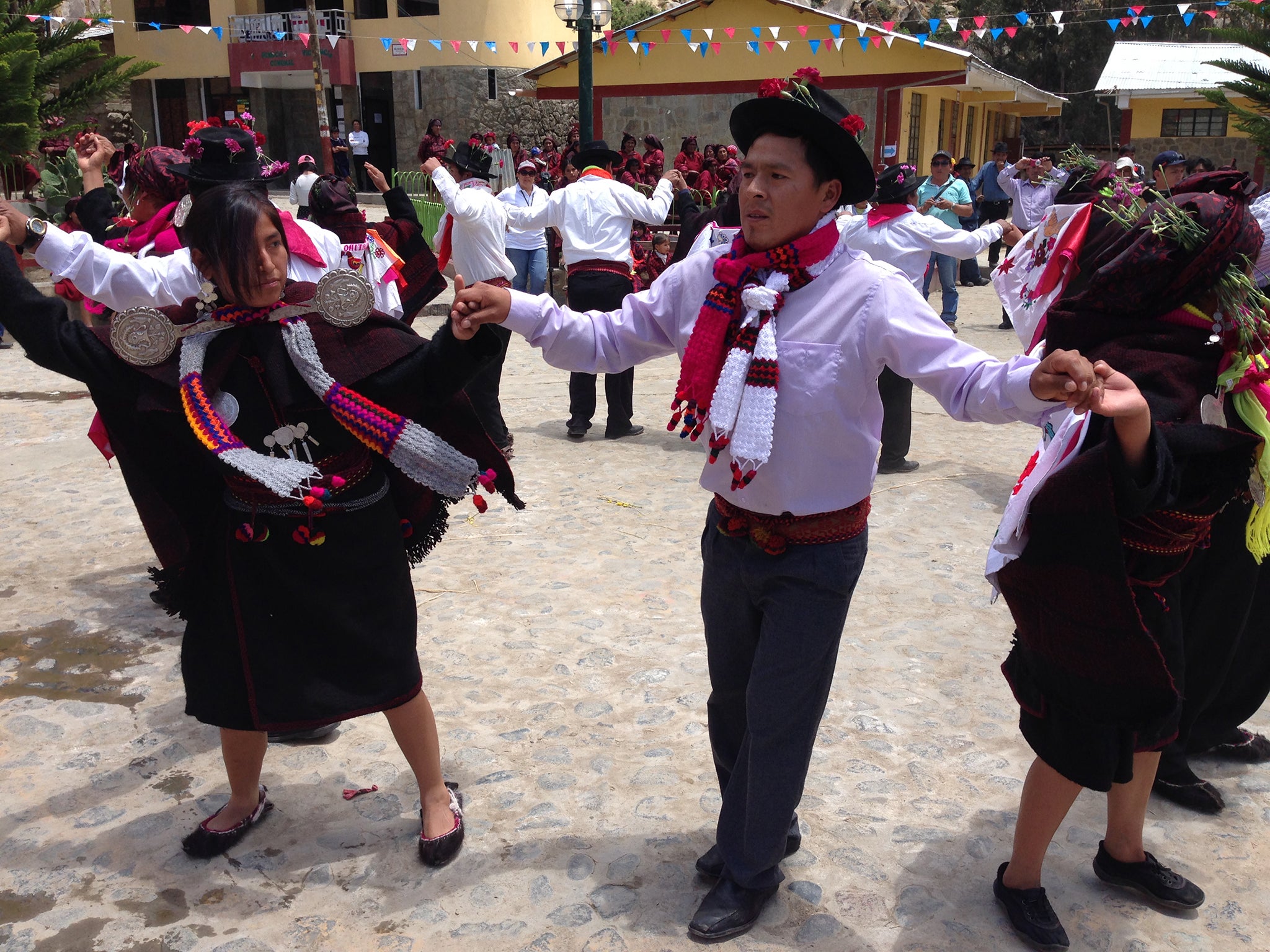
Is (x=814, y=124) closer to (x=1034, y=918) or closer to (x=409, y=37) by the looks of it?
(x=1034, y=918)

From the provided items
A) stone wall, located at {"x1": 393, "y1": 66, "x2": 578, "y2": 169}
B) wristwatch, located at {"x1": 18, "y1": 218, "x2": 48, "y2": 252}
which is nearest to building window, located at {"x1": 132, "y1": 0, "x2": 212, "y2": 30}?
stone wall, located at {"x1": 393, "y1": 66, "x2": 578, "y2": 169}

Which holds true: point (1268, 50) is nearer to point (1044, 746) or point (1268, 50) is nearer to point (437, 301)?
point (437, 301)

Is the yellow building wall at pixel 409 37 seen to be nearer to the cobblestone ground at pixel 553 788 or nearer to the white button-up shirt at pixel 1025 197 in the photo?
the white button-up shirt at pixel 1025 197

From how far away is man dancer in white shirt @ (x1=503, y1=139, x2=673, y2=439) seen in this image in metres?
7.48

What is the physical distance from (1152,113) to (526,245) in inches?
883

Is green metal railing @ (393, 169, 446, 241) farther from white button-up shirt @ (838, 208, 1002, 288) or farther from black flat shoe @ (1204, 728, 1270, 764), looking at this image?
black flat shoe @ (1204, 728, 1270, 764)

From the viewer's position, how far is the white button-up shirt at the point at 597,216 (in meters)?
7.47

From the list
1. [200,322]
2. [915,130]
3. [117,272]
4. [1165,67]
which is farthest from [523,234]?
[1165,67]

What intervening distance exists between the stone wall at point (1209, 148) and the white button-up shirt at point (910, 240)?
73.5 feet

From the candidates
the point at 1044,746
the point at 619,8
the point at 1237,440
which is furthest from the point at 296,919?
the point at 619,8

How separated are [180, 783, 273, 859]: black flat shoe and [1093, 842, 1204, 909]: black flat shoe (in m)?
2.39

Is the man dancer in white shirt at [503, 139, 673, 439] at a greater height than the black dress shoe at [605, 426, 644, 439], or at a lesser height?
greater

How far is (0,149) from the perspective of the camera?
14203 millimetres

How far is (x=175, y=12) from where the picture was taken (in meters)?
33.1
